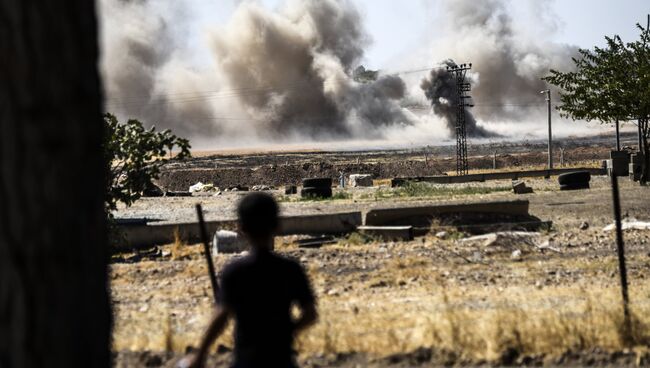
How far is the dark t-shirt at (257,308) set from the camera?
12.4 ft

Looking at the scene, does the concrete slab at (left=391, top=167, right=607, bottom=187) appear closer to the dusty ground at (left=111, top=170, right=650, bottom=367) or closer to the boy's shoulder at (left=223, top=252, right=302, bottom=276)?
the dusty ground at (left=111, top=170, right=650, bottom=367)

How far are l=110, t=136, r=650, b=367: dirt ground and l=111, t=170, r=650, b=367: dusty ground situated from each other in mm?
17

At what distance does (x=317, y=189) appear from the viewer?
3098 centimetres

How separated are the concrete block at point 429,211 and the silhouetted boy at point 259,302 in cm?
1460

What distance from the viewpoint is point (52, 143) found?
2.97m

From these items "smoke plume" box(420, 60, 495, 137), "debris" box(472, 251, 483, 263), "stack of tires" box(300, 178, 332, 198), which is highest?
"smoke plume" box(420, 60, 495, 137)

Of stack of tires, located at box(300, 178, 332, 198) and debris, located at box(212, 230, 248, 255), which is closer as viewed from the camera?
debris, located at box(212, 230, 248, 255)

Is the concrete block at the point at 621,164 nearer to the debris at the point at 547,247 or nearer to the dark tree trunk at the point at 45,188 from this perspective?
the debris at the point at 547,247

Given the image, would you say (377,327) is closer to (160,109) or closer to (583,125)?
(160,109)

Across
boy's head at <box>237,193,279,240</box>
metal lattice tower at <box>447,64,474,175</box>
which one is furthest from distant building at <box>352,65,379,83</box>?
boy's head at <box>237,193,279,240</box>

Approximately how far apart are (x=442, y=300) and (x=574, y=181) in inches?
816

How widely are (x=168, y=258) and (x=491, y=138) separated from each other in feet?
335

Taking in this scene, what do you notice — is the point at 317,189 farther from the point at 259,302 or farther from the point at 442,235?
the point at 259,302

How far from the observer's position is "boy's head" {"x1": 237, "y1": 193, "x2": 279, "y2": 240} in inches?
154
